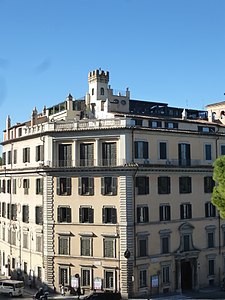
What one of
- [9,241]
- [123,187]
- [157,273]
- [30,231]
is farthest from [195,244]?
[9,241]

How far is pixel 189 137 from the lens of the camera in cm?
5641

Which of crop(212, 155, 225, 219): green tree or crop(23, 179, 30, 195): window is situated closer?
crop(212, 155, 225, 219): green tree

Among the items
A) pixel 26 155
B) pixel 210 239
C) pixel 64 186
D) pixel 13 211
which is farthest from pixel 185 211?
pixel 13 211

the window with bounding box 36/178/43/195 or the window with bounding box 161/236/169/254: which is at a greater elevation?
the window with bounding box 36/178/43/195

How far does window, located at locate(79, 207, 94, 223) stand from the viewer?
51312mm

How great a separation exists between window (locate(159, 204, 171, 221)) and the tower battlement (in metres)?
32.1

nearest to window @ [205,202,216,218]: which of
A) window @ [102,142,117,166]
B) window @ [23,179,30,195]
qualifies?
window @ [102,142,117,166]

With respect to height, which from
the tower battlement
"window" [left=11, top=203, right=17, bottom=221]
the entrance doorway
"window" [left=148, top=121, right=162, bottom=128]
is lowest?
the entrance doorway

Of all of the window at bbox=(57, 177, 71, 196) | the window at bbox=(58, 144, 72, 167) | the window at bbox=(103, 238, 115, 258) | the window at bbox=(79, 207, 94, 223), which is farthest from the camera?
the window at bbox=(58, 144, 72, 167)

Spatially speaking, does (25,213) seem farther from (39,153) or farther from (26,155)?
(39,153)

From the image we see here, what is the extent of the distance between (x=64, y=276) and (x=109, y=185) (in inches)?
460

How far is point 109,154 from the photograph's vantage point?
51469mm

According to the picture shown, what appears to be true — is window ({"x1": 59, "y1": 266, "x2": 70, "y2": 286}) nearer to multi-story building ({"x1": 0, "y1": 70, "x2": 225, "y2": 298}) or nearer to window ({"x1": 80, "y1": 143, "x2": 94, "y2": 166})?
multi-story building ({"x1": 0, "y1": 70, "x2": 225, "y2": 298})

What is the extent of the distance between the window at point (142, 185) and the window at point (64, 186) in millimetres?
7934
